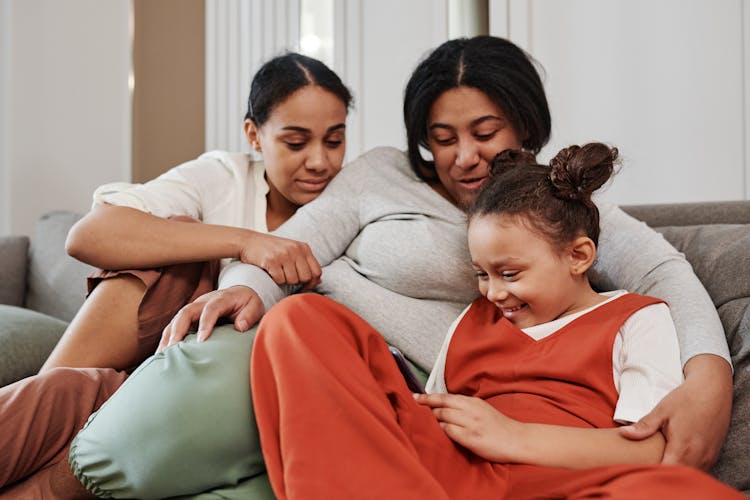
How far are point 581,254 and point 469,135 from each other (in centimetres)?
37

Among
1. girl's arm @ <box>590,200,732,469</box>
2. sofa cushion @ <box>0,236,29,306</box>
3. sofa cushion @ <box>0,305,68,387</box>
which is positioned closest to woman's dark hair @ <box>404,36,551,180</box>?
girl's arm @ <box>590,200,732,469</box>

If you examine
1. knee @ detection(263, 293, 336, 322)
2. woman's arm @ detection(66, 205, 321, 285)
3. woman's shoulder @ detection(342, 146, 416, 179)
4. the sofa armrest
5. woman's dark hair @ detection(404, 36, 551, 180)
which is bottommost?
knee @ detection(263, 293, 336, 322)

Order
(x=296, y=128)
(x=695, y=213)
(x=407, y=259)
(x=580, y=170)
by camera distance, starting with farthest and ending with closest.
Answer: (x=695, y=213), (x=296, y=128), (x=407, y=259), (x=580, y=170)

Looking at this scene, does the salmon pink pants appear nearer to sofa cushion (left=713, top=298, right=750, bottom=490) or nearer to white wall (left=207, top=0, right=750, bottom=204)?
sofa cushion (left=713, top=298, right=750, bottom=490)

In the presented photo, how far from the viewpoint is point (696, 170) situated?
2377mm

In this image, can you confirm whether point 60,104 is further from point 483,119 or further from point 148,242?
point 483,119

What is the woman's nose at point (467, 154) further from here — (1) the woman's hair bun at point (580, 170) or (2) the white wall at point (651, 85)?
(2) the white wall at point (651, 85)

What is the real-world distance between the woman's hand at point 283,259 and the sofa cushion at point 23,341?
0.65 m

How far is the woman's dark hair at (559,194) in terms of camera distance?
1.22m

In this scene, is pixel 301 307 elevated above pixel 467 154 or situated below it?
below

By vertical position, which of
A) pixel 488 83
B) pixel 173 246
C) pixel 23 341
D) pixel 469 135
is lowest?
pixel 23 341

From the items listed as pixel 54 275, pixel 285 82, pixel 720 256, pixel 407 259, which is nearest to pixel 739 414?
pixel 720 256

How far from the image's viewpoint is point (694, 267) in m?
1.44

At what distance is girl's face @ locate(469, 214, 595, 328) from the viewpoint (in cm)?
120
